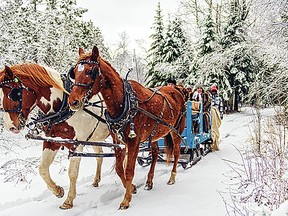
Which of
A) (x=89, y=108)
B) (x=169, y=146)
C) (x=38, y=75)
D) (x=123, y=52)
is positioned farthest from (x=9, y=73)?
(x=123, y=52)

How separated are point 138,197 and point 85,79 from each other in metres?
2.15

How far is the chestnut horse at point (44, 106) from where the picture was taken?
424 centimetres

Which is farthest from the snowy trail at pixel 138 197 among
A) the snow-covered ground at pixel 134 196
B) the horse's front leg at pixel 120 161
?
the horse's front leg at pixel 120 161

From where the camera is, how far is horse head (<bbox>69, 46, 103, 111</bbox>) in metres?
3.98

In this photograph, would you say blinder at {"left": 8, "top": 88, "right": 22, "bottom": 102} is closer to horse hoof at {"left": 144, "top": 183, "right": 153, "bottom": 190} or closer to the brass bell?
the brass bell

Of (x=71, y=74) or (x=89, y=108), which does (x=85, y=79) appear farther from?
(x=89, y=108)

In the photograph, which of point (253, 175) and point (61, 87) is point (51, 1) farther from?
point (253, 175)

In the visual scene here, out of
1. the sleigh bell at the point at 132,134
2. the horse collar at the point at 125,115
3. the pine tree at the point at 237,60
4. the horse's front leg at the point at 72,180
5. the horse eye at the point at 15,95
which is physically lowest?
the horse's front leg at the point at 72,180

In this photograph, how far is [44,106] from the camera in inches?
184

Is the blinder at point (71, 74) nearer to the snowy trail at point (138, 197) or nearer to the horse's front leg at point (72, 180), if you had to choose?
the horse's front leg at point (72, 180)

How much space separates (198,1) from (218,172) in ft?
91.8

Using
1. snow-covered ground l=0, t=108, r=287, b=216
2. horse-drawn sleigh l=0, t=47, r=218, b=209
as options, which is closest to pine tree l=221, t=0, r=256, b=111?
snow-covered ground l=0, t=108, r=287, b=216

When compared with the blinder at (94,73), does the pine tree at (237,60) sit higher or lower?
higher

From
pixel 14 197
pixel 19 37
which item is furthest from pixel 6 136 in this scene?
pixel 14 197
